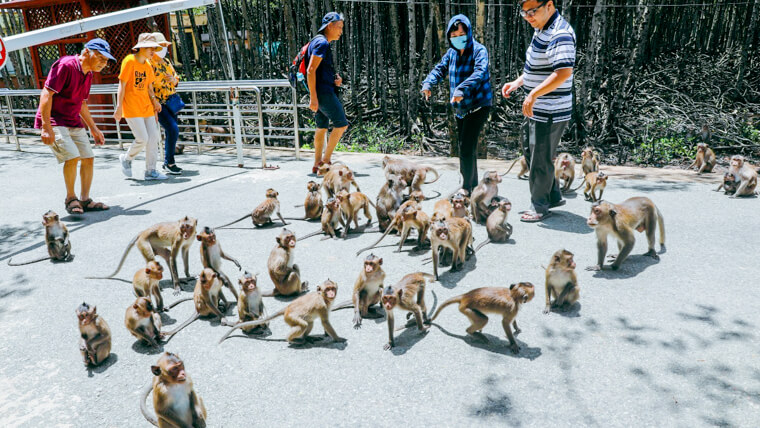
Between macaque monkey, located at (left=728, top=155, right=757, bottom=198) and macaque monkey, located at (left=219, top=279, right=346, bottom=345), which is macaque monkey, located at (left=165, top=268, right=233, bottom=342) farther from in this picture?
macaque monkey, located at (left=728, top=155, right=757, bottom=198)

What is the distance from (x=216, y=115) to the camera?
13.4 m

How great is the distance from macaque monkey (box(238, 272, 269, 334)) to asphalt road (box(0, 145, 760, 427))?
110mm

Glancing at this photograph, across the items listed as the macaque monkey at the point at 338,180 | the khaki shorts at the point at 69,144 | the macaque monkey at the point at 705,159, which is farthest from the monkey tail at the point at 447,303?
the macaque monkey at the point at 705,159

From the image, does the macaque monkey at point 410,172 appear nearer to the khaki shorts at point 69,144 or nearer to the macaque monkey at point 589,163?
the macaque monkey at point 589,163

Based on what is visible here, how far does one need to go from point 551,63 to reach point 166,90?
546cm

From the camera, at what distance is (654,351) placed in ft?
10.6

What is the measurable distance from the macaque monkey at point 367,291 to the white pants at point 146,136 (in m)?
5.03

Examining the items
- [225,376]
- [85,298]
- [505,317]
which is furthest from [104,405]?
[505,317]

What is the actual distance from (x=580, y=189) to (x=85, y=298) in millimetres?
5671

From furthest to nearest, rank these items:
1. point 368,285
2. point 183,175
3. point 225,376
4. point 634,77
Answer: point 634,77 → point 183,175 → point 368,285 → point 225,376

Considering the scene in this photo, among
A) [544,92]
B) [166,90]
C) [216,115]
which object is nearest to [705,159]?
[544,92]

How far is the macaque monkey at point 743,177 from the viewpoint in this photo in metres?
6.21

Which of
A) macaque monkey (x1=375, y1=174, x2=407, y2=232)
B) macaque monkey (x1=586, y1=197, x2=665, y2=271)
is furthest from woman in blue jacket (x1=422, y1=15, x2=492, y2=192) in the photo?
macaque monkey (x1=586, y1=197, x2=665, y2=271)

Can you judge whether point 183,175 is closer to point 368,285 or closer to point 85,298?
point 85,298
